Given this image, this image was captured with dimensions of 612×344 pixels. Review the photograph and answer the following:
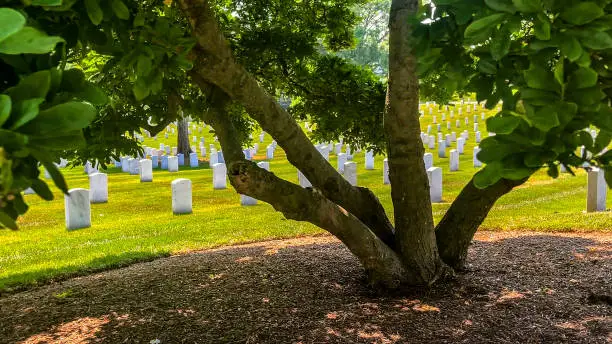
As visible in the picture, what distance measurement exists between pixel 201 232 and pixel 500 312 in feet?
20.5

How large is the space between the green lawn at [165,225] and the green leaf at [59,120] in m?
6.54

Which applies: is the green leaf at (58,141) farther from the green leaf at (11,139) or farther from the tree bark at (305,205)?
the tree bark at (305,205)

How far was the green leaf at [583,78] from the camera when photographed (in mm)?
1440

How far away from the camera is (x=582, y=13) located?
1445 mm

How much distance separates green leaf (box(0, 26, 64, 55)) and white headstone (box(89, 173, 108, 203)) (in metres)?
13.2

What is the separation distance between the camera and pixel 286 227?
1012cm

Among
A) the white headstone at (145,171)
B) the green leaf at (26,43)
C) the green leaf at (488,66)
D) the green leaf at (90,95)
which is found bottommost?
the white headstone at (145,171)

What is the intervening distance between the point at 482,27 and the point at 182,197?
11.0 meters

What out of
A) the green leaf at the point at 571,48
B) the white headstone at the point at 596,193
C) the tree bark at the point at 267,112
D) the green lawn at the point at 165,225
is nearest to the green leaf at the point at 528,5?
the green leaf at the point at 571,48

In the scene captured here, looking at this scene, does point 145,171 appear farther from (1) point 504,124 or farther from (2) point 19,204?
(1) point 504,124

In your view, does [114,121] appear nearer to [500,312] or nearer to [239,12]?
[239,12]

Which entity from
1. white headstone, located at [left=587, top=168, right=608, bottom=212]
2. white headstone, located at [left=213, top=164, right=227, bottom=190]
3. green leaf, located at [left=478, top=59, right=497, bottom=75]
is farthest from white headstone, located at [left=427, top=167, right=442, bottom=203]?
green leaf, located at [left=478, top=59, right=497, bottom=75]

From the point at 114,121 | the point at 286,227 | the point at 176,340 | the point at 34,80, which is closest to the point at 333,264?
the point at 176,340

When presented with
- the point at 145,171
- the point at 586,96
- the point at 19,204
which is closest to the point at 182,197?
the point at 145,171
